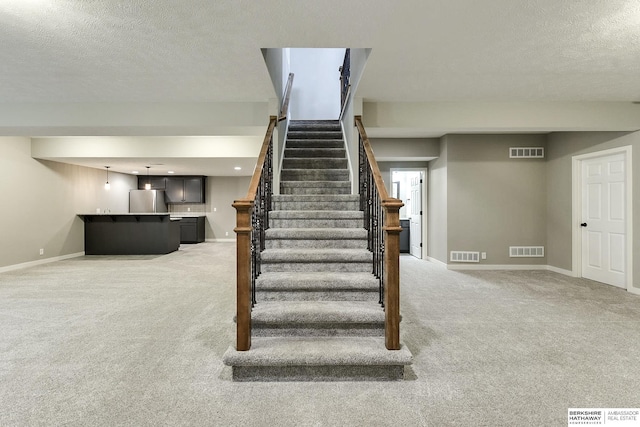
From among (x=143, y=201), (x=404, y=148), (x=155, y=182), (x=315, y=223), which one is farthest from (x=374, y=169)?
(x=155, y=182)

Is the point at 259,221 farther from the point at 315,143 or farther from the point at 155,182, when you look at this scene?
the point at 155,182

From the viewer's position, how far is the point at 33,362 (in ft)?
8.44

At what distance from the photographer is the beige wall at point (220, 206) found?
1138 cm

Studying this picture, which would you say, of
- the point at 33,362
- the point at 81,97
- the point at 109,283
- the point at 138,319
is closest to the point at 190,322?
the point at 138,319

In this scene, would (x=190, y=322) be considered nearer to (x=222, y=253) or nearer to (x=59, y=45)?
(x=59, y=45)

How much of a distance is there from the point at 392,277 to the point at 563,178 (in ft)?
17.0

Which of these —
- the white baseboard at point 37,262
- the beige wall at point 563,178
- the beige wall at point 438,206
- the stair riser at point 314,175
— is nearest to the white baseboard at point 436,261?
the beige wall at point 438,206

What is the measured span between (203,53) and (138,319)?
9.26ft

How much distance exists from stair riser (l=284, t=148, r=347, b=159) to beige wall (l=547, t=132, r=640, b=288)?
3869 millimetres

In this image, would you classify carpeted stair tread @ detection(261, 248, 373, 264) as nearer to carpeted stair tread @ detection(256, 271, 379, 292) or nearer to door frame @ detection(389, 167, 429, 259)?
carpeted stair tread @ detection(256, 271, 379, 292)

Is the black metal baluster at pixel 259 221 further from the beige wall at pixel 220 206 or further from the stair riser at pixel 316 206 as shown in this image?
the beige wall at pixel 220 206

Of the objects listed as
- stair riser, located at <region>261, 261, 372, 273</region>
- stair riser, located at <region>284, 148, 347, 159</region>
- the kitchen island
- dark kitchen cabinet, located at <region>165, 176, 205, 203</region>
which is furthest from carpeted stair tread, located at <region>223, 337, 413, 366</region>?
dark kitchen cabinet, located at <region>165, 176, 205, 203</region>

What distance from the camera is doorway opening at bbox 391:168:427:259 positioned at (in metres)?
7.45

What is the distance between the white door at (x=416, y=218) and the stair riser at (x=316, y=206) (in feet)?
12.6
